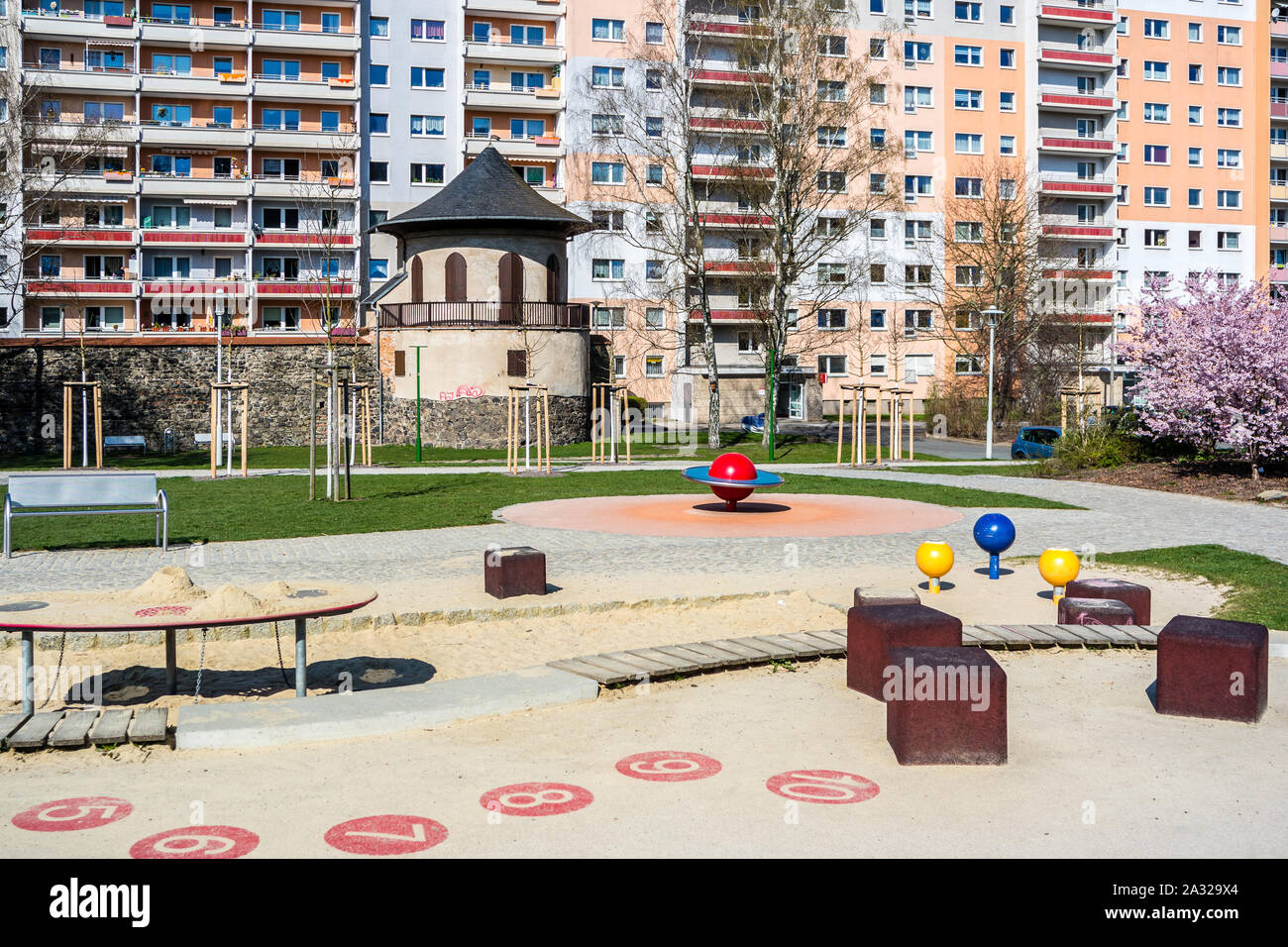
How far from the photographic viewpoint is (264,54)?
217 feet

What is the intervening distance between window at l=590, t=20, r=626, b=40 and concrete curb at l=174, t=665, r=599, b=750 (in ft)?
209

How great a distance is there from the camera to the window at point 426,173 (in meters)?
67.9

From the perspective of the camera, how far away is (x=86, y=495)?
1648cm

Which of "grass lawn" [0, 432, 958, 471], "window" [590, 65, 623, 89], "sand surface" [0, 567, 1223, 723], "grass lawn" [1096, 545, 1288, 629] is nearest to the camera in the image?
"sand surface" [0, 567, 1223, 723]

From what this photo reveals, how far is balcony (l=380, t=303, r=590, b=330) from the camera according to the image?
47.0 meters

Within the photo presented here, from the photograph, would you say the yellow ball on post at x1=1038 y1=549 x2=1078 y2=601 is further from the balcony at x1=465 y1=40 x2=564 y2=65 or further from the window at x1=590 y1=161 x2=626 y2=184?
the balcony at x1=465 y1=40 x2=564 y2=65

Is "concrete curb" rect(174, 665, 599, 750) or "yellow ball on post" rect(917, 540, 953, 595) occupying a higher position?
"yellow ball on post" rect(917, 540, 953, 595)

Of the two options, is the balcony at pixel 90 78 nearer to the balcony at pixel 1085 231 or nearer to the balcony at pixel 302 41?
the balcony at pixel 302 41

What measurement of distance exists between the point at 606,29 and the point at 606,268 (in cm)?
1302

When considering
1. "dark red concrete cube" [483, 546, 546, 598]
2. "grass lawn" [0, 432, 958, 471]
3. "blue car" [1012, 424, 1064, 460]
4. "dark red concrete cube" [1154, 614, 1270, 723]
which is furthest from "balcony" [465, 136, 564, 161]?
"dark red concrete cube" [1154, 614, 1270, 723]

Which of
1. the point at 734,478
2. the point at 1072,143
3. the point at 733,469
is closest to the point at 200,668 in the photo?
the point at 734,478

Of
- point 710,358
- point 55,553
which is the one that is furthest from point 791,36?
point 55,553

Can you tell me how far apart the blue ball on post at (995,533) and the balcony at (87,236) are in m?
57.4
